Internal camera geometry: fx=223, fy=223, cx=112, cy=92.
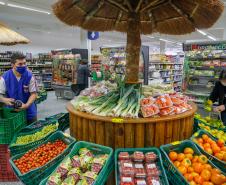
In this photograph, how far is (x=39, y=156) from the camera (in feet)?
7.40

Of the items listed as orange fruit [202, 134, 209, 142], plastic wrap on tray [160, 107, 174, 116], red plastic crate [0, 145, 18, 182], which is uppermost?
plastic wrap on tray [160, 107, 174, 116]

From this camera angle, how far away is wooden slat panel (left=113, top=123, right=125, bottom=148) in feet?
7.22

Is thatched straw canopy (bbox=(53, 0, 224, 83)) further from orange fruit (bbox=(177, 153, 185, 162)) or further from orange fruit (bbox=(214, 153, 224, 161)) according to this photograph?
orange fruit (bbox=(214, 153, 224, 161))

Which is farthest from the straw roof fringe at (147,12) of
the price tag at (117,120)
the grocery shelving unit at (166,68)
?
the grocery shelving unit at (166,68)

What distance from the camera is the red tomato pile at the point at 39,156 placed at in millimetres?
2123

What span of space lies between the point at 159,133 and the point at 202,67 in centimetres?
554

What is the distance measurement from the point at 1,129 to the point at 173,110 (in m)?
2.22

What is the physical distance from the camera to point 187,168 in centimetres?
192

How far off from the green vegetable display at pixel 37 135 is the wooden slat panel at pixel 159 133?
130 cm

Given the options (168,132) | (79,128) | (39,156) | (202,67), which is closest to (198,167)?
(168,132)

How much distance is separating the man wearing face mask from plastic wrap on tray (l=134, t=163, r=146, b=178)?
217 centimetres

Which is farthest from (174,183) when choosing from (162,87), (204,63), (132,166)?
(204,63)

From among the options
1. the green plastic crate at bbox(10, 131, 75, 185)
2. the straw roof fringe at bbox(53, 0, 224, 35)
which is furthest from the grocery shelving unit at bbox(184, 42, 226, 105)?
the green plastic crate at bbox(10, 131, 75, 185)

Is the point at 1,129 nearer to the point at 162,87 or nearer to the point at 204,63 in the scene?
the point at 162,87
